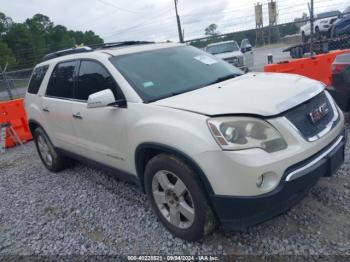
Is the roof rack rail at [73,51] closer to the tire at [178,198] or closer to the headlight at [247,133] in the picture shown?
the tire at [178,198]

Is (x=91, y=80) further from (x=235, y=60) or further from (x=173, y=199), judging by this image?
(x=235, y=60)

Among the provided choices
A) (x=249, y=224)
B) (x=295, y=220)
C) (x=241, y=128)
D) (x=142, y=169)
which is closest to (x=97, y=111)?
(x=142, y=169)

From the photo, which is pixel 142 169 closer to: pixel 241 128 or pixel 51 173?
pixel 241 128

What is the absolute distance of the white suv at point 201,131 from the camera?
260 centimetres

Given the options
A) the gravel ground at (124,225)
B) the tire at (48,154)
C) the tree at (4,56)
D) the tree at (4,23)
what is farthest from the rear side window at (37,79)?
the tree at (4,23)

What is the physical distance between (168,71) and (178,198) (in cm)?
142

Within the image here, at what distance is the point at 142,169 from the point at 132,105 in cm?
64

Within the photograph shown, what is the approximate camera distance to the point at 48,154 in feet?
18.4

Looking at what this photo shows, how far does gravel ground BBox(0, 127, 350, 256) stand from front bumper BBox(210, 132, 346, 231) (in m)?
0.42

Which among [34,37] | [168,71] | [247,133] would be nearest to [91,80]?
[168,71]

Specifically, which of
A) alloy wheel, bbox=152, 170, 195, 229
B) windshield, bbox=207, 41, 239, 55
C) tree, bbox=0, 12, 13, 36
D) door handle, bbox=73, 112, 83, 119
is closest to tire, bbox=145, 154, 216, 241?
alloy wheel, bbox=152, 170, 195, 229

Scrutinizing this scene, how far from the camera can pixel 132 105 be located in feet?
10.9

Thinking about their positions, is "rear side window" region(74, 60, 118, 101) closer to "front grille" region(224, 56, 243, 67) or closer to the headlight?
the headlight

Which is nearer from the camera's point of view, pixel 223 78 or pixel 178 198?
pixel 178 198
